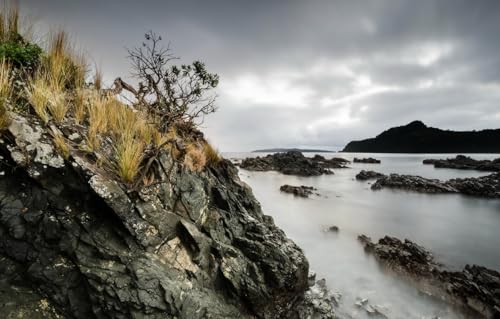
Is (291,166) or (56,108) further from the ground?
(56,108)

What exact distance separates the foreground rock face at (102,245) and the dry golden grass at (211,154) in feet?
7.31

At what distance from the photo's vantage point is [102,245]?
3.23m

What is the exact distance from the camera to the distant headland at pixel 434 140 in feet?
445

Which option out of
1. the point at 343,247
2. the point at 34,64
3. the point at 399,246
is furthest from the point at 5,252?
the point at 399,246

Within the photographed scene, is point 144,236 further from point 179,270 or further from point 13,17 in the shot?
point 13,17

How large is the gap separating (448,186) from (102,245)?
106ft

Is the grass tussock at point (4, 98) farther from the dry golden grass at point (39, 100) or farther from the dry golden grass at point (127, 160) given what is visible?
the dry golden grass at point (127, 160)

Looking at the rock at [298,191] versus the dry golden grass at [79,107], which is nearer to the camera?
the dry golden grass at [79,107]

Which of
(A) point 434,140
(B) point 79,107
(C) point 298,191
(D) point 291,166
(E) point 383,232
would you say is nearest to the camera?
(B) point 79,107

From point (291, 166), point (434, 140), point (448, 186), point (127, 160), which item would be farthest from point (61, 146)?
point (434, 140)

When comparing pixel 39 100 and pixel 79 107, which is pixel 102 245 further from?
pixel 79 107

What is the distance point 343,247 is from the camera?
10711 millimetres

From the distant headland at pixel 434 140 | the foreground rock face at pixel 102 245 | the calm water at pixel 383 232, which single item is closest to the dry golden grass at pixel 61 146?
the foreground rock face at pixel 102 245

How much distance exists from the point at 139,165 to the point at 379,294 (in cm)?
775
